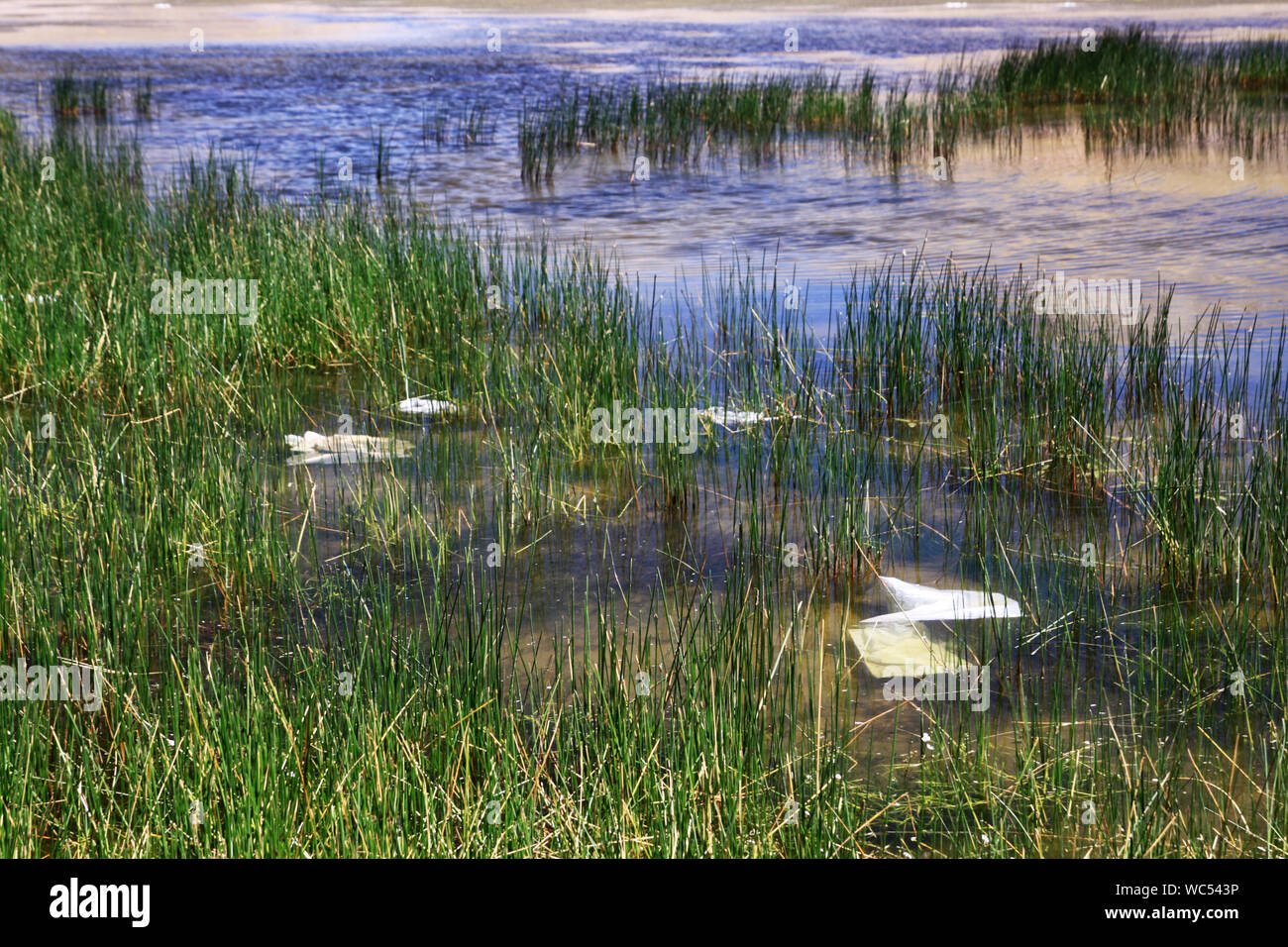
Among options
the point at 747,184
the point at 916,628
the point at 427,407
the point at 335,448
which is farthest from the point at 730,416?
the point at 747,184

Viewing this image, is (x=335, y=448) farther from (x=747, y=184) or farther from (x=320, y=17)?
(x=320, y=17)

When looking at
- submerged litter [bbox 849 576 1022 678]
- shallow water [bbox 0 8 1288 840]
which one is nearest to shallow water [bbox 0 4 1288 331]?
shallow water [bbox 0 8 1288 840]

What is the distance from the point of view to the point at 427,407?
552 cm

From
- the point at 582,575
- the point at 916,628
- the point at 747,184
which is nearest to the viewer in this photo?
the point at 916,628

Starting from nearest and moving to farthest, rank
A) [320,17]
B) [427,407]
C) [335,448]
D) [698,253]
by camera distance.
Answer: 1. [335,448]
2. [427,407]
3. [698,253]
4. [320,17]

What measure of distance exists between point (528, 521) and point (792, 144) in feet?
36.8

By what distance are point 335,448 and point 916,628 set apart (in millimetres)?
2687

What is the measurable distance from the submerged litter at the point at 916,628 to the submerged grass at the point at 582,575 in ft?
0.27

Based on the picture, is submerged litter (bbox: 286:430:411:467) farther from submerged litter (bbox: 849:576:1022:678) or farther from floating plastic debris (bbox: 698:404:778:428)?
submerged litter (bbox: 849:576:1022:678)

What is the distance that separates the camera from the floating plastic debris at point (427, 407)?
17.8ft

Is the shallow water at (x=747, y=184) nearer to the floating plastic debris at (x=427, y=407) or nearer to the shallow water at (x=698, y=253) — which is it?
the shallow water at (x=698, y=253)

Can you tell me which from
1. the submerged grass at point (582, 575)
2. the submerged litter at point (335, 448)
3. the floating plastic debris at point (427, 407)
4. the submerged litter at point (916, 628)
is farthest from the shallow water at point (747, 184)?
the submerged litter at point (916, 628)

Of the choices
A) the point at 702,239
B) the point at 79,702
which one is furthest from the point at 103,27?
the point at 79,702

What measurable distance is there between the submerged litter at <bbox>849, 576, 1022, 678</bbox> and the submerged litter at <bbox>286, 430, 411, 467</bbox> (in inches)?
86.0
